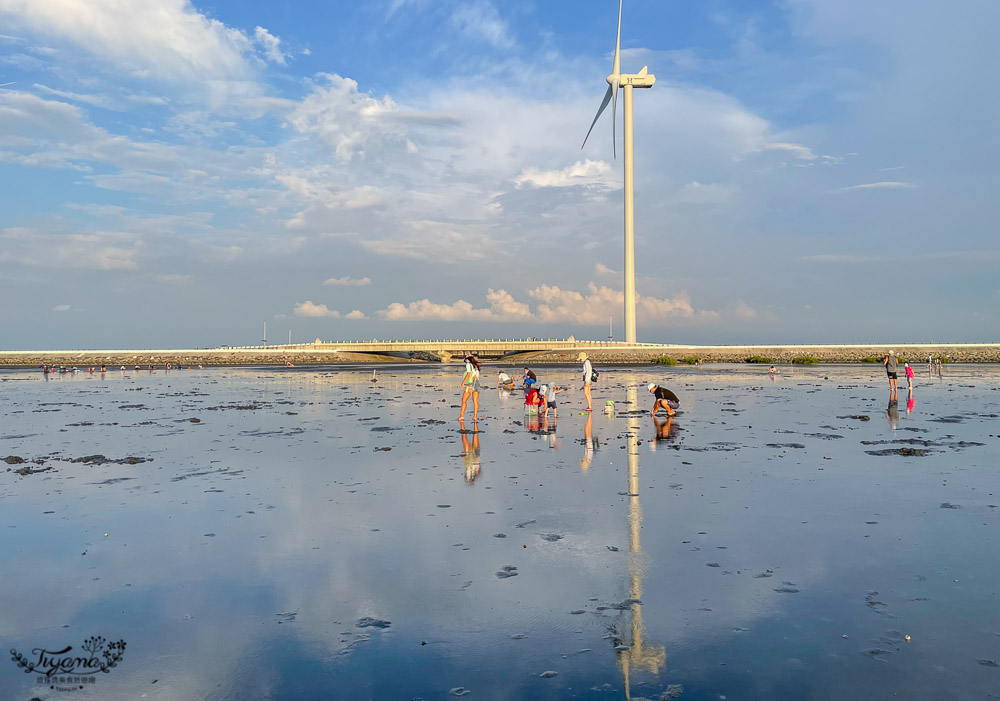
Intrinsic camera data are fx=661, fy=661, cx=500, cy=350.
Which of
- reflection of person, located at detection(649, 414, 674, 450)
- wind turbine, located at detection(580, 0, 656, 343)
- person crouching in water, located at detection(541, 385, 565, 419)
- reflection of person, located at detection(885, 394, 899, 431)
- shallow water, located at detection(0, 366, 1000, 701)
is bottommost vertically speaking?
shallow water, located at detection(0, 366, 1000, 701)

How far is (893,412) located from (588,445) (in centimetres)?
1587

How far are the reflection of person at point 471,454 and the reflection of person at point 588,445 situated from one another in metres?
2.63

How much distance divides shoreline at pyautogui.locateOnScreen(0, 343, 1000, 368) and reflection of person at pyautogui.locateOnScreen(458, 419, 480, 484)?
7956 cm

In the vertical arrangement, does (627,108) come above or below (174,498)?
above

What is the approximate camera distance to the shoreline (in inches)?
3932

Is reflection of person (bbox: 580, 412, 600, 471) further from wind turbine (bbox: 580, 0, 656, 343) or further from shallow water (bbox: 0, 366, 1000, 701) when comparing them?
wind turbine (bbox: 580, 0, 656, 343)

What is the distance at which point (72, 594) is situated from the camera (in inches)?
326

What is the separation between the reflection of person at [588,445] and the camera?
16.5 m

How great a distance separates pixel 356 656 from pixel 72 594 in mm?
4352

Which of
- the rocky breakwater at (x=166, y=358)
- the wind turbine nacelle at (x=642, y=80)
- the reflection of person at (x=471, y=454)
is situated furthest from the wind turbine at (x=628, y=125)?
the reflection of person at (x=471, y=454)

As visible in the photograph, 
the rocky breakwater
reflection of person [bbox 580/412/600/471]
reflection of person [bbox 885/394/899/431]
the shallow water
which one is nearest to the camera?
the shallow water

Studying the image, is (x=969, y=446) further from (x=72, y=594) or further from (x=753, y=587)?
(x=72, y=594)

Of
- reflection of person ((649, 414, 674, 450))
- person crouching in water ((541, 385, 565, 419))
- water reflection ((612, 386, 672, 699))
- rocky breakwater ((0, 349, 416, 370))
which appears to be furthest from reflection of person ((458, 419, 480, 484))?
rocky breakwater ((0, 349, 416, 370))

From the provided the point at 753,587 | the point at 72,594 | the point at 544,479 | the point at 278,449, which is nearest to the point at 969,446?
the point at 544,479
